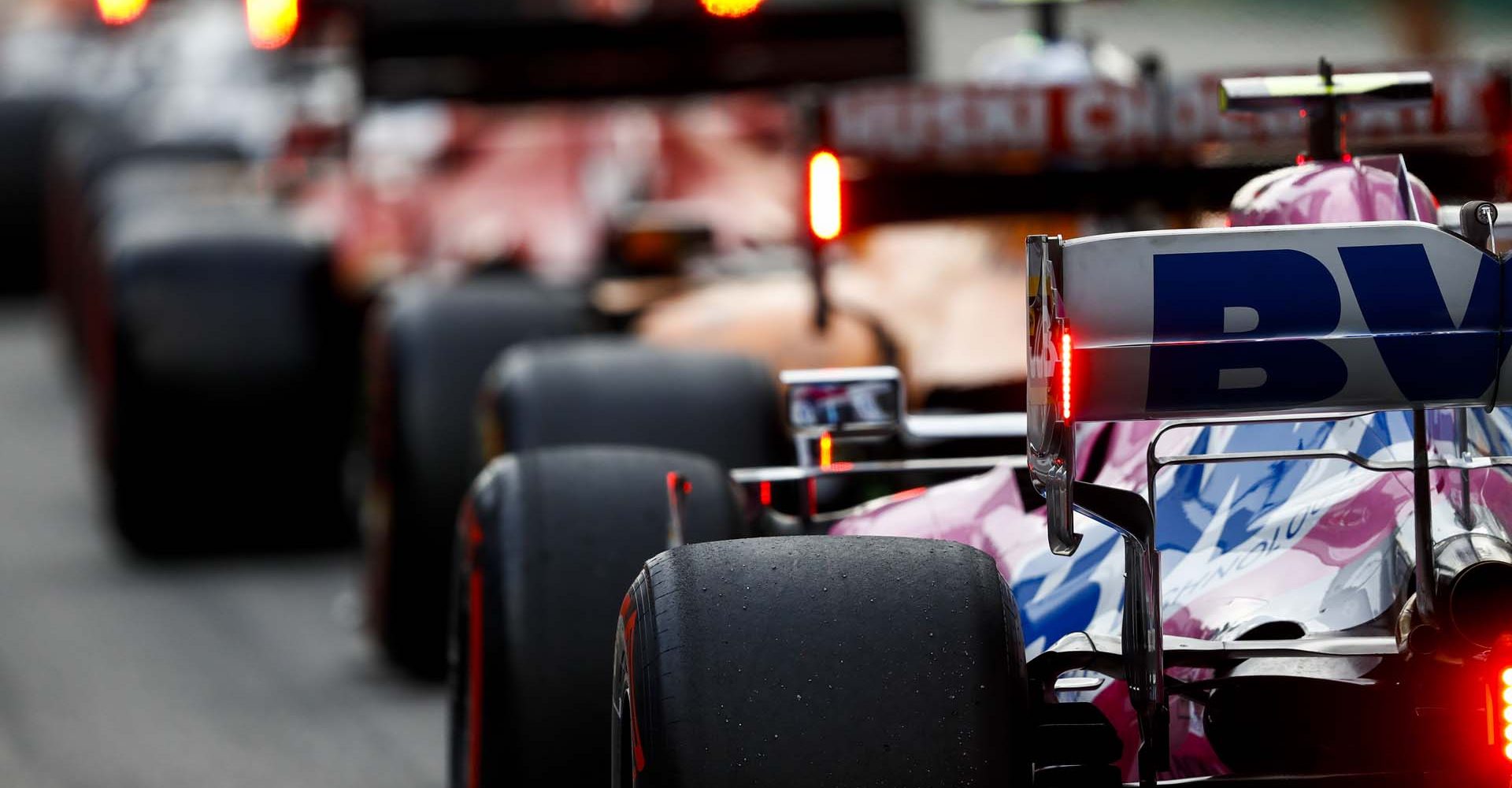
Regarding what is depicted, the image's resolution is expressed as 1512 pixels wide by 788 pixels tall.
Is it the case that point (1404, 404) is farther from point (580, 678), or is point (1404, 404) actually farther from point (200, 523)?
point (200, 523)

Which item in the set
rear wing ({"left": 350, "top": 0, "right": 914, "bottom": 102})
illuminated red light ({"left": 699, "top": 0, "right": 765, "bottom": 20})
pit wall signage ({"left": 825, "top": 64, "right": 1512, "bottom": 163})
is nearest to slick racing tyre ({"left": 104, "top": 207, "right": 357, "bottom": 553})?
rear wing ({"left": 350, "top": 0, "right": 914, "bottom": 102})

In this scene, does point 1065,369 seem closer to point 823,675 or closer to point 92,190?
point 823,675

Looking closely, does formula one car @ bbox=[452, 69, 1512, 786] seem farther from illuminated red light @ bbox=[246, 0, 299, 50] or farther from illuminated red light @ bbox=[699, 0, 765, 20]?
illuminated red light @ bbox=[246, 0, 299, 50]

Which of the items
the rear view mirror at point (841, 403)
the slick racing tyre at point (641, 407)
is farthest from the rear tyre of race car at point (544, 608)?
the slick racing tyre at point (641, 407)

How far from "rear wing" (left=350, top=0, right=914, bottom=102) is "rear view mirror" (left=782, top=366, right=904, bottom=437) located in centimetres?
513

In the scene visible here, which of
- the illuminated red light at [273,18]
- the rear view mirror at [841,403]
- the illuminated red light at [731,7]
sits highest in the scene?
the illuminated red light at [273,18]

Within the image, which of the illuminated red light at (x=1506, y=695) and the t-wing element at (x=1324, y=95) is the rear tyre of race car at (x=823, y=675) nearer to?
the illuminated red light at (x=1506, y=695)

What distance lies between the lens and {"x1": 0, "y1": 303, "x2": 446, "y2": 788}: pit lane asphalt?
4.69 m

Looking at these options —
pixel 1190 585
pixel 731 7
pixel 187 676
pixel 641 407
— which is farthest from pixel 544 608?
pixel 731 7

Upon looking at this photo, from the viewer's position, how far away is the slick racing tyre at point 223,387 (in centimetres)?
662

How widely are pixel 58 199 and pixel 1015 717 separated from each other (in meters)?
10.6

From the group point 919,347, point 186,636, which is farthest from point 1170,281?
point 186,636

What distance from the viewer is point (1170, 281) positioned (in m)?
2.09

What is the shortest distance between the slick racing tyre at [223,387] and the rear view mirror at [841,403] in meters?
3.85
